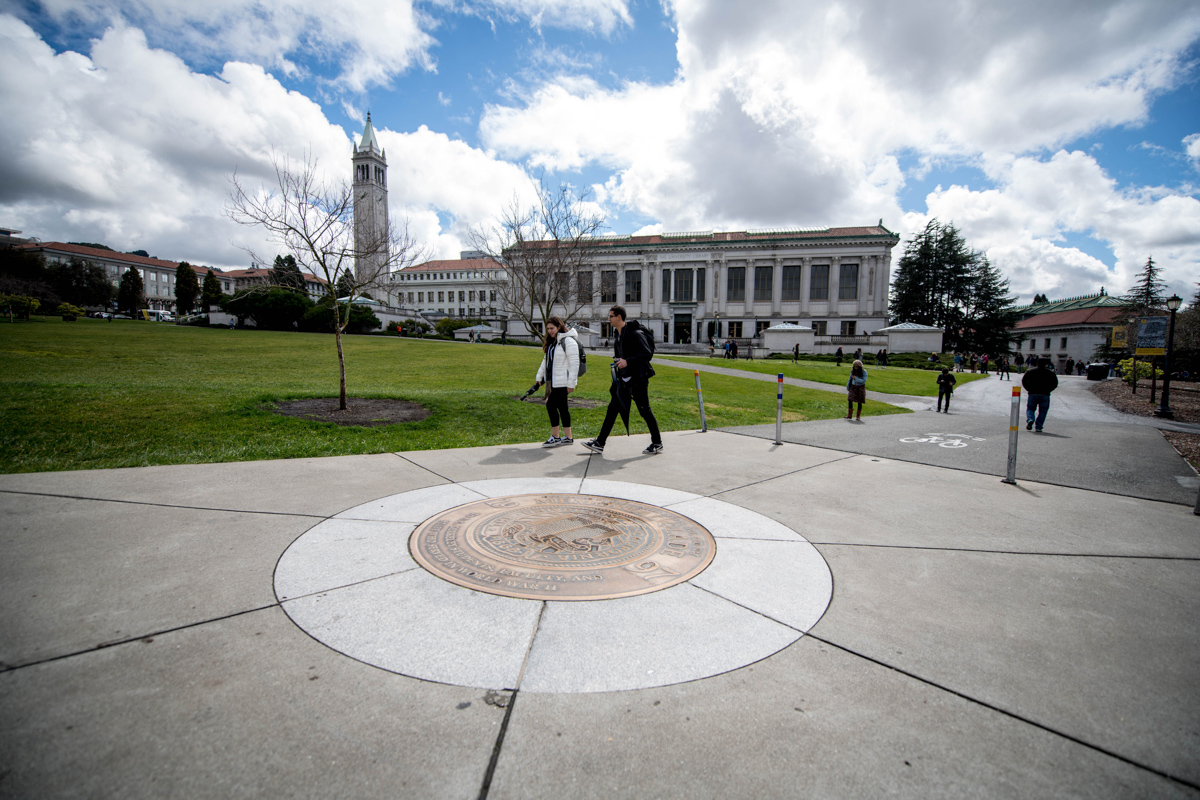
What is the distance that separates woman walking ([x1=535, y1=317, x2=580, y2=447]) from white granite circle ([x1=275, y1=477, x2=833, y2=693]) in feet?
12.6

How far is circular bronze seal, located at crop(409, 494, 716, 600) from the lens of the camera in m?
3.26

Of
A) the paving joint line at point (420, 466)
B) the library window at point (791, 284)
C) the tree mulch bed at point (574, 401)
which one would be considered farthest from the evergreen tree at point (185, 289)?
the paving joint line at point (420, 466)

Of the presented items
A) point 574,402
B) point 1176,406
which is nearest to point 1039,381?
point 574,402

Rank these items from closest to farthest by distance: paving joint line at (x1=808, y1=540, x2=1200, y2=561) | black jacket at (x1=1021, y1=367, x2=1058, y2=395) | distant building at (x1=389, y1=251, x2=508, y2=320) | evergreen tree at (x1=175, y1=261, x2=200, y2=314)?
paving joint line at (x1=808, y1=540, x2=1200, y2=561), black jacket at (x1=1021, y1=367, x2=1058, y2=395), evergreen tree at (x1=175, y1=261, x2=200, y2=314), distant building at (x1=389, y1=251, x2=508, y2=320)

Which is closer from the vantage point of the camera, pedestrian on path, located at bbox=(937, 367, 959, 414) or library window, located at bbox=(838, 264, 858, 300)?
pedestrian on path, located at bbox=(937, 367, 959, 414)

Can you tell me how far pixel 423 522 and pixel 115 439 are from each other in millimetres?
5479

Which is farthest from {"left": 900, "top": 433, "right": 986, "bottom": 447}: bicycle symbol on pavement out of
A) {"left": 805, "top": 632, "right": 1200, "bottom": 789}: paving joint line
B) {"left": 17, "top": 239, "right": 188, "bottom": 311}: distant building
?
{"left": 17, "top": 239, "right": 188, "bottom": 311}: distant building

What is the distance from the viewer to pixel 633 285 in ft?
239

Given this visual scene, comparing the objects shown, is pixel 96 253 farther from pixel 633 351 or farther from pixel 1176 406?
pixel 1176 406

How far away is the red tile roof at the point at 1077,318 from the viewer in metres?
66.6

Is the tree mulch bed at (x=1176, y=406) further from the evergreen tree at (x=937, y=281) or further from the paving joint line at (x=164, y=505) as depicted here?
the evergreen tree at (x=937, y=281)

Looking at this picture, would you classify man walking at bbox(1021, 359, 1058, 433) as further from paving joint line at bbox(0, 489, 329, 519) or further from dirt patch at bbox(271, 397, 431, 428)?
paving joint line at bbox(0, 489, 329, 519)

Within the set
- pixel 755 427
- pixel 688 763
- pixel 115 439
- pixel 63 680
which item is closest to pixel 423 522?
pixel 63 680

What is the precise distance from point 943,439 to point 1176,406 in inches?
681
